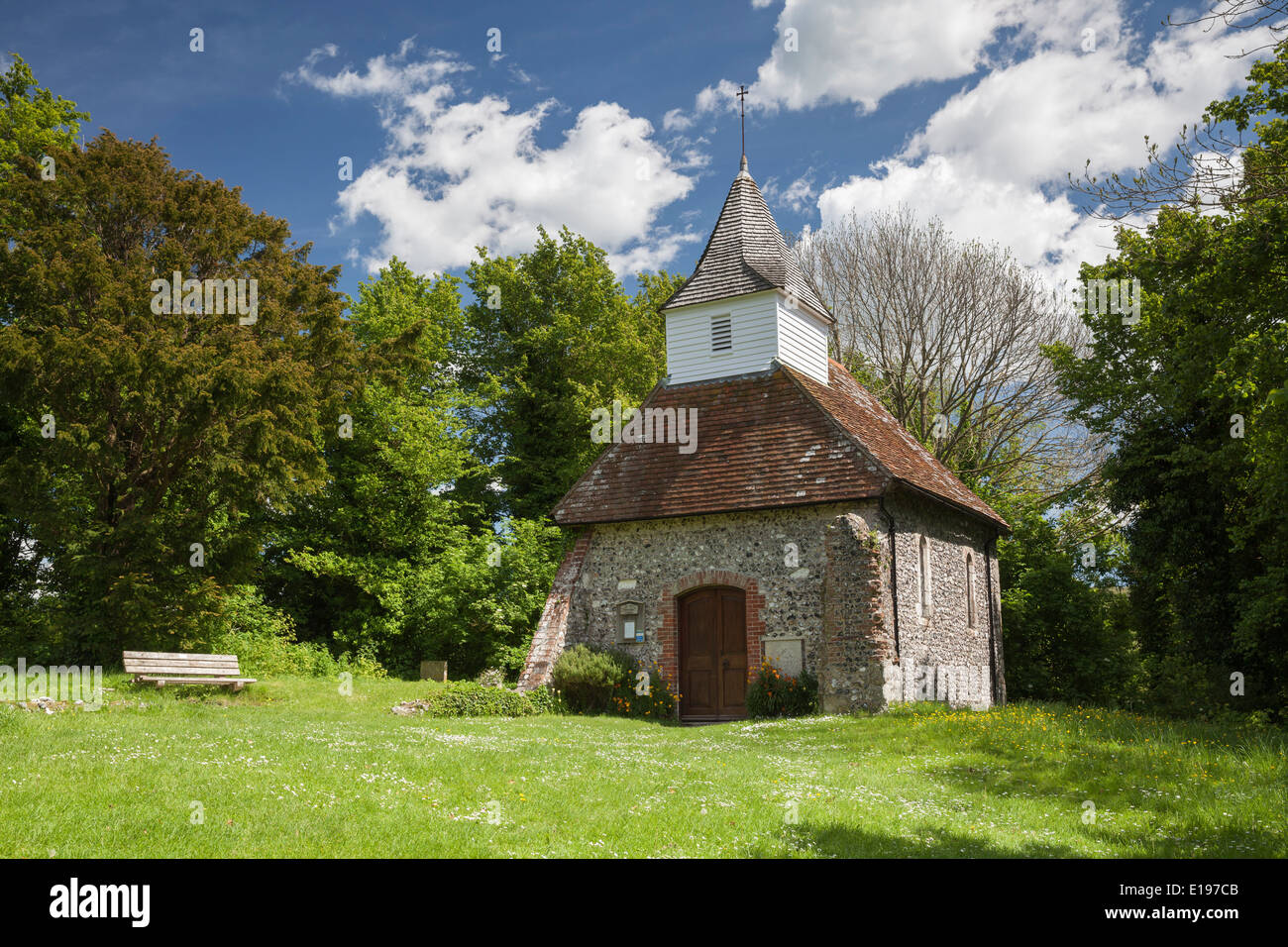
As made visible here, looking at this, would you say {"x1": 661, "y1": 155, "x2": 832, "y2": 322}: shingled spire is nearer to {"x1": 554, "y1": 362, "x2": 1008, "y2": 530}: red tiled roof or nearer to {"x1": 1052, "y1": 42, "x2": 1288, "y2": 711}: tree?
{"x1": 554, "y1": 362, "x2": 1008, "y2": 530}: red tiled roof

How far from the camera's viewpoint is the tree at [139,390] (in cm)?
1911

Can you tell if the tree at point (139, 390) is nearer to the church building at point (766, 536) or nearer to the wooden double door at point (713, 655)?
the church building at point (766, 536)

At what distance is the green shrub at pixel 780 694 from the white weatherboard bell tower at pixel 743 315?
7.52 meters

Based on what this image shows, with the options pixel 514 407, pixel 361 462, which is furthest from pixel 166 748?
pixel 514 407

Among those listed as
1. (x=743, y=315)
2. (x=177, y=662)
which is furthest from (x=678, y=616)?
(x=177, y=662)

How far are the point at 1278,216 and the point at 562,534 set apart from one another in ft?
73.8

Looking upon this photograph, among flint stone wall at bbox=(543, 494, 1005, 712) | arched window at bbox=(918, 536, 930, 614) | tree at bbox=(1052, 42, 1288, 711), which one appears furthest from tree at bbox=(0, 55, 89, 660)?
tree at bbox=(1052, 42, 1288, 711)

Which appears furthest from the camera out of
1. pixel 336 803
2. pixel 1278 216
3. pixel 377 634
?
pixel 377 634

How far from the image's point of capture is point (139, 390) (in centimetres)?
1895

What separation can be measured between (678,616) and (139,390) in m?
12.0

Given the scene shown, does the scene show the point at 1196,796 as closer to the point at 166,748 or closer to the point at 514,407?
the point at 166,748

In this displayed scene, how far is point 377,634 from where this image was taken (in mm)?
29266
